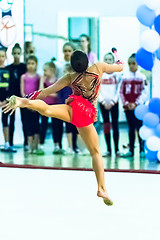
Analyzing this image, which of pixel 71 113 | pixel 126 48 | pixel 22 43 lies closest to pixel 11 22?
pixel 22 43

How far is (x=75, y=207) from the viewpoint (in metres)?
4.27

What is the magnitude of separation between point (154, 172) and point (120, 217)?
1.69 m

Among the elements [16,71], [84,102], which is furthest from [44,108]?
[16,71]

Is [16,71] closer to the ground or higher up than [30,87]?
higher up

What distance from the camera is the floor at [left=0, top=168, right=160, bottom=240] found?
3.62 meters

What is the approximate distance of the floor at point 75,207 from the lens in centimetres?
362

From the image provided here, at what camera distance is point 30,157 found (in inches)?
261

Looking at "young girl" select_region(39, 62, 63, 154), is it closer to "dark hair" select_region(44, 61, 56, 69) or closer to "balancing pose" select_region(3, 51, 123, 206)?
"dark hair" select_region(44, 61, 56, 69)

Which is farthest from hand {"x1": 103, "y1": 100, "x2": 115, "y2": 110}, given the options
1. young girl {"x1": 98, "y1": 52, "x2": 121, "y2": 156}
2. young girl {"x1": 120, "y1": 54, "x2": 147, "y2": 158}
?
young girl {"x1": 120, "y1": 54, "x2": 147, "y2": 158}

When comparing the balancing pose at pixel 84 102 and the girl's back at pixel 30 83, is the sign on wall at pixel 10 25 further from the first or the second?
the balancing pose at pixel 84 102

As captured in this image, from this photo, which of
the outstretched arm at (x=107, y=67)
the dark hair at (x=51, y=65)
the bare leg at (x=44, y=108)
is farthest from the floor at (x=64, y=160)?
the bare leg at (x=44, y=108)

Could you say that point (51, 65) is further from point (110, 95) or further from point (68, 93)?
point (110, 95)

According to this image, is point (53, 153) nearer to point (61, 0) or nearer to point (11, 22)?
point (11, 22)

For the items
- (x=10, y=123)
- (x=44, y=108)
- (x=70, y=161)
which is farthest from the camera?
(x=10, y=123)
